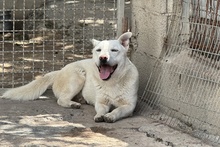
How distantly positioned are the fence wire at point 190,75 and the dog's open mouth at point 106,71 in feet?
1.92

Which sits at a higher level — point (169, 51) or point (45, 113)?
point (169, 51)

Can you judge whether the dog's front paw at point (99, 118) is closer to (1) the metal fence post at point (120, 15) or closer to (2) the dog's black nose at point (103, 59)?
(2) the dog's black nose at point (103, 59)

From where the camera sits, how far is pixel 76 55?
974 centimetres

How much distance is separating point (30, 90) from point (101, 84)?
1.03m

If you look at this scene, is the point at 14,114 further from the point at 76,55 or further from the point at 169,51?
the point at 76,55

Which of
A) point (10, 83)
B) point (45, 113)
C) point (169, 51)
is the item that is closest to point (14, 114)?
point (45, 113)

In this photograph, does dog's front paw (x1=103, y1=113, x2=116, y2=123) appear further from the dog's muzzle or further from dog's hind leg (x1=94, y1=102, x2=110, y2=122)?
the dog's muzzle

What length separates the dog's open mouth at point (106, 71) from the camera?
6.76 m

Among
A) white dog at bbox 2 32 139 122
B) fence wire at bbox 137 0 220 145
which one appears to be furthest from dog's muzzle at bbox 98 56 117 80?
fence wire at bbox 137 0 220 145

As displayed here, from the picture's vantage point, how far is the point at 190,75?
623 cm

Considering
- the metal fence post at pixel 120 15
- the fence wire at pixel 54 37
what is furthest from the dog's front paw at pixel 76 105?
the metal fence post at pixel 120 15

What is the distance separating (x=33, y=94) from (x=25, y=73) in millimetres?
1189

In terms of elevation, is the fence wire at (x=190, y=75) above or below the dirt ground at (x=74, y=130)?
above

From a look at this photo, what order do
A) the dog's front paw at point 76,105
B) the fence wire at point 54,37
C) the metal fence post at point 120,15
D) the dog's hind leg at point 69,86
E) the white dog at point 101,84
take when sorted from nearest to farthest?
the white dog at point 101,84 → the dog's front paw at point 76,105 → the dog's hind leg at point 69,86 → the metal fence post at point 120,15 → the fence wire at point 54,37
